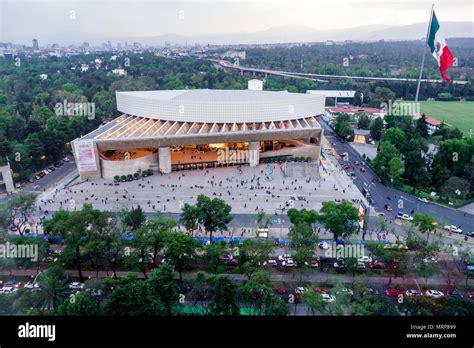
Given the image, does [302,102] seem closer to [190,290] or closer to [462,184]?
[462,184]

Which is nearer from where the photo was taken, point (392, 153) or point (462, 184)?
point (462, 184)

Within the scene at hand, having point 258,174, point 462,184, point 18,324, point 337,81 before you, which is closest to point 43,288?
point 18,324

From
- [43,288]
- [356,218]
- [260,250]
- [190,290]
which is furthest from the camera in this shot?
[356,218]

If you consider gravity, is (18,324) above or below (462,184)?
above

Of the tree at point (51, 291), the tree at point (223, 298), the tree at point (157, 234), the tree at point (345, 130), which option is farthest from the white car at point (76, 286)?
the tree at point (345, 130)

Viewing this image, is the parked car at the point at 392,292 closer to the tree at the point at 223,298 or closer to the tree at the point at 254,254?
the tree at the point at 254,254

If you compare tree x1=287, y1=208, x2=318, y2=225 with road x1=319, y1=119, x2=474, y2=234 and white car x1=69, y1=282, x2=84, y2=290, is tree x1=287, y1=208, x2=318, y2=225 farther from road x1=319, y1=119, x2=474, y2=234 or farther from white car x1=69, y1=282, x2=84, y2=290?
white car x1=69, y1=282, x2=84, y2=290

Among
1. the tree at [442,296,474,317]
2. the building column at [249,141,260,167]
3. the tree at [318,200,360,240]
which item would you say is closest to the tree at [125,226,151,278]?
the tree at [318,200,360,240]
